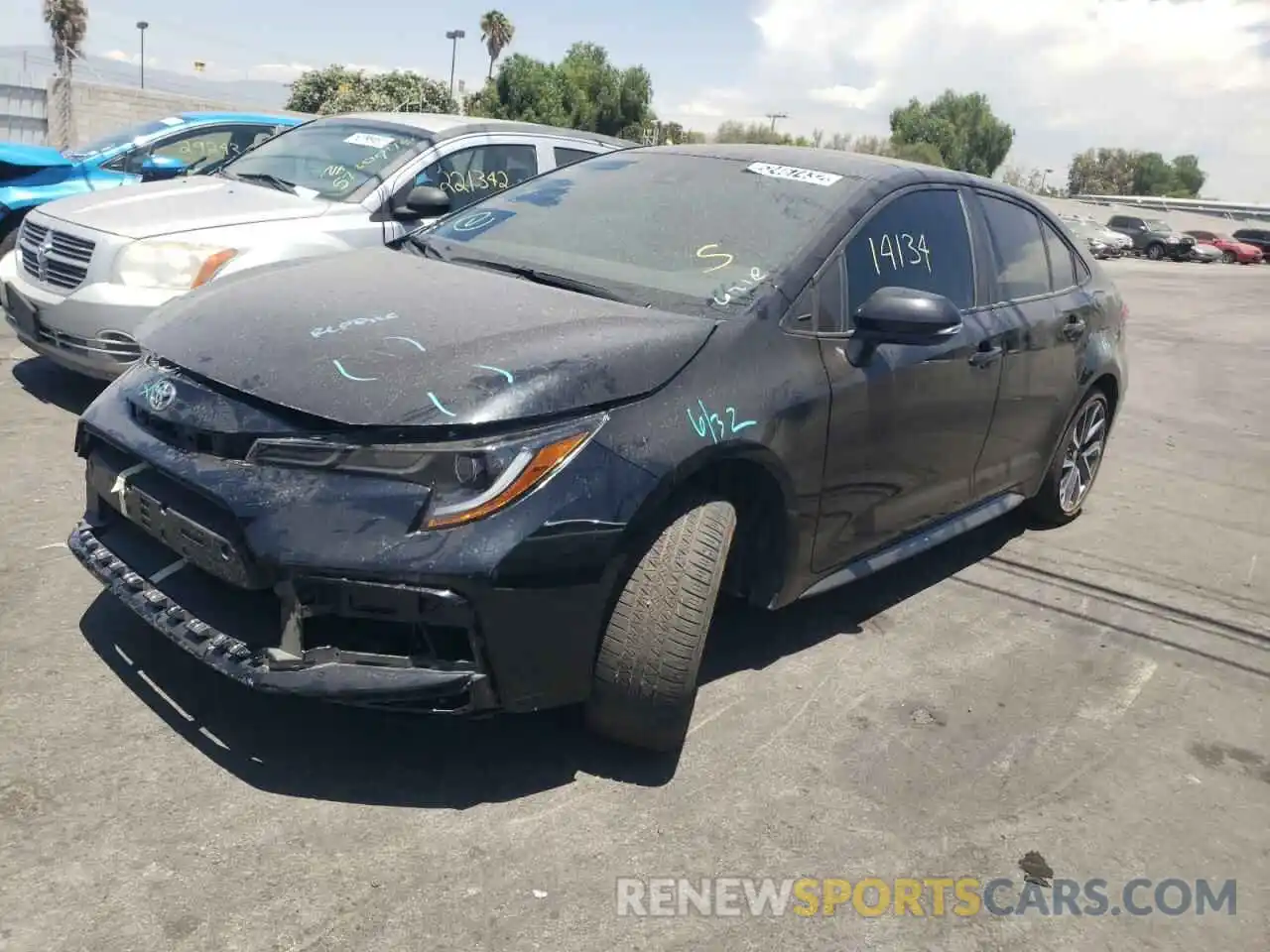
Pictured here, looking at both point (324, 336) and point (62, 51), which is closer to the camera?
point (324, 336)

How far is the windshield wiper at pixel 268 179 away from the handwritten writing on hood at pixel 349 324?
3.75 meters

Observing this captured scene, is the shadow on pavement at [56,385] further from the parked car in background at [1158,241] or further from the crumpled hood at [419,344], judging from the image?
the parked car in background at [1158,241]

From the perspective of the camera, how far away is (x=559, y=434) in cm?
273

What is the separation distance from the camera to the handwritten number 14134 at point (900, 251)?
380 cm

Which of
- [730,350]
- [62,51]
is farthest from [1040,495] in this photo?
[62,51]

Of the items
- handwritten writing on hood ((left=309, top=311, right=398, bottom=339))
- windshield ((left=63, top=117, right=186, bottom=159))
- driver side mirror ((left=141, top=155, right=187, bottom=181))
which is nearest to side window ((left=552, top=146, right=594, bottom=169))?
driver side mirror ((left=141, top=155, right=187, bottom=181))

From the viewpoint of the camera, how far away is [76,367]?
5.41m

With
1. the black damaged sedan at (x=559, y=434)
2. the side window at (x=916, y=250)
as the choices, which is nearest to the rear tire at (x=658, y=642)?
the black damaged sedan at (x=559, y=434)

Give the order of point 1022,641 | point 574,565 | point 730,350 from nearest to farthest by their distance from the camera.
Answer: point 574,565 → point 730,350 → point 1022,641

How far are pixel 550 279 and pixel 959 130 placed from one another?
10051 centimetres

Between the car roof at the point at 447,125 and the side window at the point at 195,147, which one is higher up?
the car roof at the point at 447,125

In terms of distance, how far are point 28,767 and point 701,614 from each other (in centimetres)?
170

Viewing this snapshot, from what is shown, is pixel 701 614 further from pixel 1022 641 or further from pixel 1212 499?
pixel 1212 499

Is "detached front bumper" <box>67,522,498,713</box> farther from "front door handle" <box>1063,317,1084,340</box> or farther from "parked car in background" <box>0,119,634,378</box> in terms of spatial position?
"front door handle" <box>1063,317,1084,340</box>
